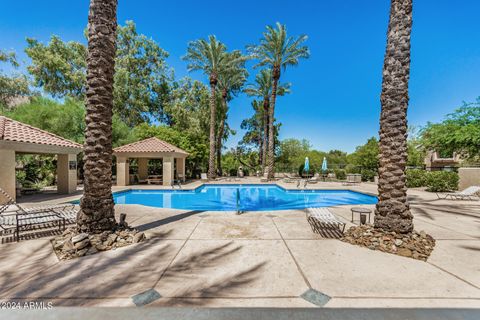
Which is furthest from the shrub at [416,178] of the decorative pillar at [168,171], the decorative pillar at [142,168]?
the decorative pillar at [142,168]

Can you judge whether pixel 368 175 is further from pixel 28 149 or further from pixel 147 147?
pixel 28 149

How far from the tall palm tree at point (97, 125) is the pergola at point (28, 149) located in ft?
28.5

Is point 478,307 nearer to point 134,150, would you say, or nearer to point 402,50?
point 402,50

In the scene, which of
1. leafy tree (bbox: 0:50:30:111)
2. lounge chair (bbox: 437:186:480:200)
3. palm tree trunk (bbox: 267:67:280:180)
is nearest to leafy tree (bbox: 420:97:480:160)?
lounge chair (bbox: 437:186:480:200)

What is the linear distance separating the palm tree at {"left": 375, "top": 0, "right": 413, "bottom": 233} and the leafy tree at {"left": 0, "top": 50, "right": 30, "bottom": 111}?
1417 inches

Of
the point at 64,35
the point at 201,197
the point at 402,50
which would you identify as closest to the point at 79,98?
the point at 64,35

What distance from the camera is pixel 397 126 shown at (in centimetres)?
529

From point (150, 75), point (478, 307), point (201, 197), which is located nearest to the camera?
point (478, 307)

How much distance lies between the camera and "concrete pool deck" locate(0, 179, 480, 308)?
319 cm

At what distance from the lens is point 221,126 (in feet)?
97.1

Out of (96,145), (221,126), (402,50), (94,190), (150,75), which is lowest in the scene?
(94,190)

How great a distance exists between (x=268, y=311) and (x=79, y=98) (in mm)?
37503

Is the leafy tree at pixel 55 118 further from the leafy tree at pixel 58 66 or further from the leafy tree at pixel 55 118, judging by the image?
the leafy tree at pixel 58 66

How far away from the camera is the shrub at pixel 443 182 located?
1458 centimetres
